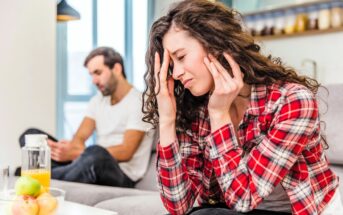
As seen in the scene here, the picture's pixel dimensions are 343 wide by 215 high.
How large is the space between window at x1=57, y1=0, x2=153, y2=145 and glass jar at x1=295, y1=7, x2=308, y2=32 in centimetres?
140

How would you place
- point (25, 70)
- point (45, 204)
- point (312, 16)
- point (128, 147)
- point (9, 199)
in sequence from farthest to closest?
point (312, 16) < point (25, 70) < point (128, 147) < point (9, 199) < point (45, 204)

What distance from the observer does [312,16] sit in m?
3.30

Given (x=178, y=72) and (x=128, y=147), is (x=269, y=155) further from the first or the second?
(x=128, y=147)

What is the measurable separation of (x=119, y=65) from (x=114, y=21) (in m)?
1.56

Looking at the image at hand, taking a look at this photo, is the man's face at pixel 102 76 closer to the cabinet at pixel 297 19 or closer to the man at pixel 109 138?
the man at pixel 109 138

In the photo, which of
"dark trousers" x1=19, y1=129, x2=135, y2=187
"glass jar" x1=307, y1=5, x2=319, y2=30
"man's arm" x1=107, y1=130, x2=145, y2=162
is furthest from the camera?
"glass jar" x1=307, y1=5, x2=319, y2=30

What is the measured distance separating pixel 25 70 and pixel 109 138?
867 mm

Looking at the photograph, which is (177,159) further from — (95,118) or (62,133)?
(62,133)

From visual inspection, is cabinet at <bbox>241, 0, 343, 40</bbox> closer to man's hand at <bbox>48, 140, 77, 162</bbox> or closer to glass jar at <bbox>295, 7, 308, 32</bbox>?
glass jar at <bbox>295, 7, 308, 32</bbox>

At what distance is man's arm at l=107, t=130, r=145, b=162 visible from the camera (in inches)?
90.4

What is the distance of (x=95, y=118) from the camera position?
2619 mm

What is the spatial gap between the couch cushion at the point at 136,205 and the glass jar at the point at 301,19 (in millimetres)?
2026

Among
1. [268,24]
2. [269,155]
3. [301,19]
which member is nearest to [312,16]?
[301,19]

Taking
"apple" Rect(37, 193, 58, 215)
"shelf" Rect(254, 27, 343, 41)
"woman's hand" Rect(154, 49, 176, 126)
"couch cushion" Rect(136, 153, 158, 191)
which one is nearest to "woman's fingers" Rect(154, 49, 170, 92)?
"woman's hand" Rect(154, 49, 176, 126)
